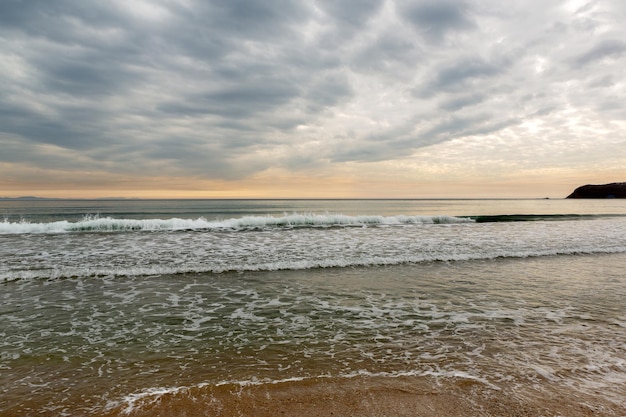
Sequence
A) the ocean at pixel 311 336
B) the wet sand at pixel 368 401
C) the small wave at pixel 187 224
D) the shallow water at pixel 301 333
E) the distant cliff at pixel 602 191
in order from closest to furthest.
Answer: the wet sand at pixel 368 401, the ocean at pixel 311 336, the shallow water at pixel 301 333, the small wave at pixel 187 224, the distant cliff at pixel 602 191

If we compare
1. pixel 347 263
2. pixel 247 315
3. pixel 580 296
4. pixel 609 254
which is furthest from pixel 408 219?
pixel 247 315

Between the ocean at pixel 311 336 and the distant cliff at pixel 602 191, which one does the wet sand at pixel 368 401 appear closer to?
the ocean at pixel 311 336

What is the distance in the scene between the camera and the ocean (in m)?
4.58

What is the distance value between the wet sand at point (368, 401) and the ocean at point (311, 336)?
2 centimetres

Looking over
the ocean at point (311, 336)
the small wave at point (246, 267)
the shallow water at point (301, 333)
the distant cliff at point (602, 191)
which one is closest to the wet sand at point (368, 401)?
the ocean at point (311, 336)

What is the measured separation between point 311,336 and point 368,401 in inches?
99.7

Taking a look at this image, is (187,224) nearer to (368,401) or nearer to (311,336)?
(311,336)

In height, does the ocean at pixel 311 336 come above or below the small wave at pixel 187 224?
below

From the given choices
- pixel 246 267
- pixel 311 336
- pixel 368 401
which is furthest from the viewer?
pixel 246 267

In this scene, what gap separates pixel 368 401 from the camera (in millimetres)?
4500

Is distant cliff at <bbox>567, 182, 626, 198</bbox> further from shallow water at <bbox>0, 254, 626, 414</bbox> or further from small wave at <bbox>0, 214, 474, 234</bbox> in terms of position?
shallow water at <bbox>0, 254, 626, 414</bbox>

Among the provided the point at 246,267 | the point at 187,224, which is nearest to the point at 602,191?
the point at 187,224

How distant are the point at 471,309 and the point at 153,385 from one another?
24.0 ft

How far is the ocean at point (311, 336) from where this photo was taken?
4.58 m
